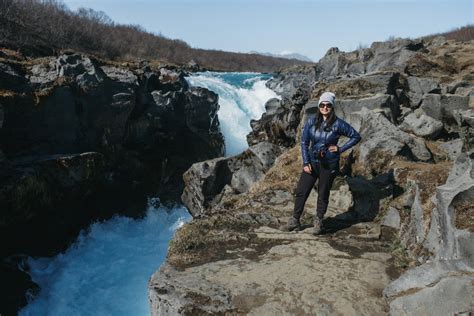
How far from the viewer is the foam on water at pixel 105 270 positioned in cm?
1586

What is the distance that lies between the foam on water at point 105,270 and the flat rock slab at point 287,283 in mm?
9983

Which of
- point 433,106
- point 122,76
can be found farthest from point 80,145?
point 433,106

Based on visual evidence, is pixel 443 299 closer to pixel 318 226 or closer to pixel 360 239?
pixel 360 239

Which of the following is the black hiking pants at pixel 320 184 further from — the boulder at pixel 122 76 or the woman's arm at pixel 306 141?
the boulder at pixel 122 76

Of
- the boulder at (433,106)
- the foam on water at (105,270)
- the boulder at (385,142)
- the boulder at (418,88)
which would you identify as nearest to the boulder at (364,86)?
the boulder at (418,88)

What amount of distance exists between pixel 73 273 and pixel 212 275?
1428 centimetres

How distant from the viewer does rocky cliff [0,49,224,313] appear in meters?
18.4

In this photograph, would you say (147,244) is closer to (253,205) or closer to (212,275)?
(253,205)

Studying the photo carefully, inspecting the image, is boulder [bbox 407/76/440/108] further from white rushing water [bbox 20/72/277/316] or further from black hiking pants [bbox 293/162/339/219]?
white rushing water [bbox 20/72/277/316]

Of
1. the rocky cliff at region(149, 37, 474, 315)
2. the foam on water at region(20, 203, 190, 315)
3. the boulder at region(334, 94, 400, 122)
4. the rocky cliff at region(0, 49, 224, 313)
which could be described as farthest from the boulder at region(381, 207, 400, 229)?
the rocky cliff at region(0, 49, 224, 313)

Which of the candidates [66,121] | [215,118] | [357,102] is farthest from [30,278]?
[215,118]

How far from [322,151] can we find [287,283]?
8.89 feet

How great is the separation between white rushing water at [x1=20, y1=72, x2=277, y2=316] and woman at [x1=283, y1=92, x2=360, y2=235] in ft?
33.5

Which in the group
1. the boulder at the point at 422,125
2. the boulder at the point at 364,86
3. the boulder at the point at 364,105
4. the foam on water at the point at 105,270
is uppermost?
the boulder at the point at 364,86
